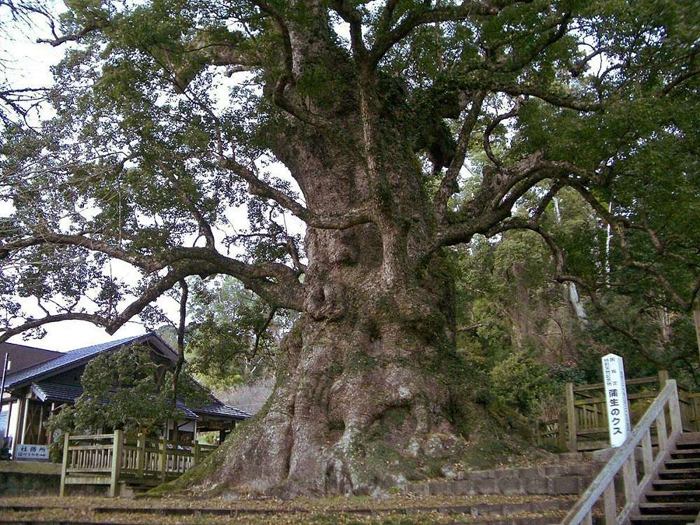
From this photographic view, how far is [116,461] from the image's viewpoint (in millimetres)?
12531

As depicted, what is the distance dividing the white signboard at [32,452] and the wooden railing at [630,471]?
16.9 meters

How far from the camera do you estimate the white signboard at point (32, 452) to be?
720 inches

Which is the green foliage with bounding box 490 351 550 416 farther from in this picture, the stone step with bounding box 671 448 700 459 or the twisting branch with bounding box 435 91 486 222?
the stone step with bounding box 671 448 700 459

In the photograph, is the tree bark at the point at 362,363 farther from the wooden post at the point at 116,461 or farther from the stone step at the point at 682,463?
the wooden post at the point at 116,461

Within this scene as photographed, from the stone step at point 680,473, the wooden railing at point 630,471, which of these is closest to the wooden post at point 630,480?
the wooden railing at point 630,471

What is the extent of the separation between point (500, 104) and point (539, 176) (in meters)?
6.30

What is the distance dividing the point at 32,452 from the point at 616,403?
17138mm

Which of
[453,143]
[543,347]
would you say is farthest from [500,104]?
[543,347]

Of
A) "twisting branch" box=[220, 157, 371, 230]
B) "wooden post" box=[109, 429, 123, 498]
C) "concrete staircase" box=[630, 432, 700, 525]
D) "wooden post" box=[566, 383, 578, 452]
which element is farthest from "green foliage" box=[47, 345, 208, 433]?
"concrete staircase" box=[630, 432, 700, 525]

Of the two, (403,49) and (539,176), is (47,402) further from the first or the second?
(539,176)

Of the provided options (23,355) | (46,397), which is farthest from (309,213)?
(23,355)

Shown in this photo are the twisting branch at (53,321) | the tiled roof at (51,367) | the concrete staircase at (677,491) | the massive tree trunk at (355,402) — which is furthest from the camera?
the tiled roof at (51,367)

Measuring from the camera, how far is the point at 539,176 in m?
11.3

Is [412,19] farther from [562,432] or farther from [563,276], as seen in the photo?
[562,432]
